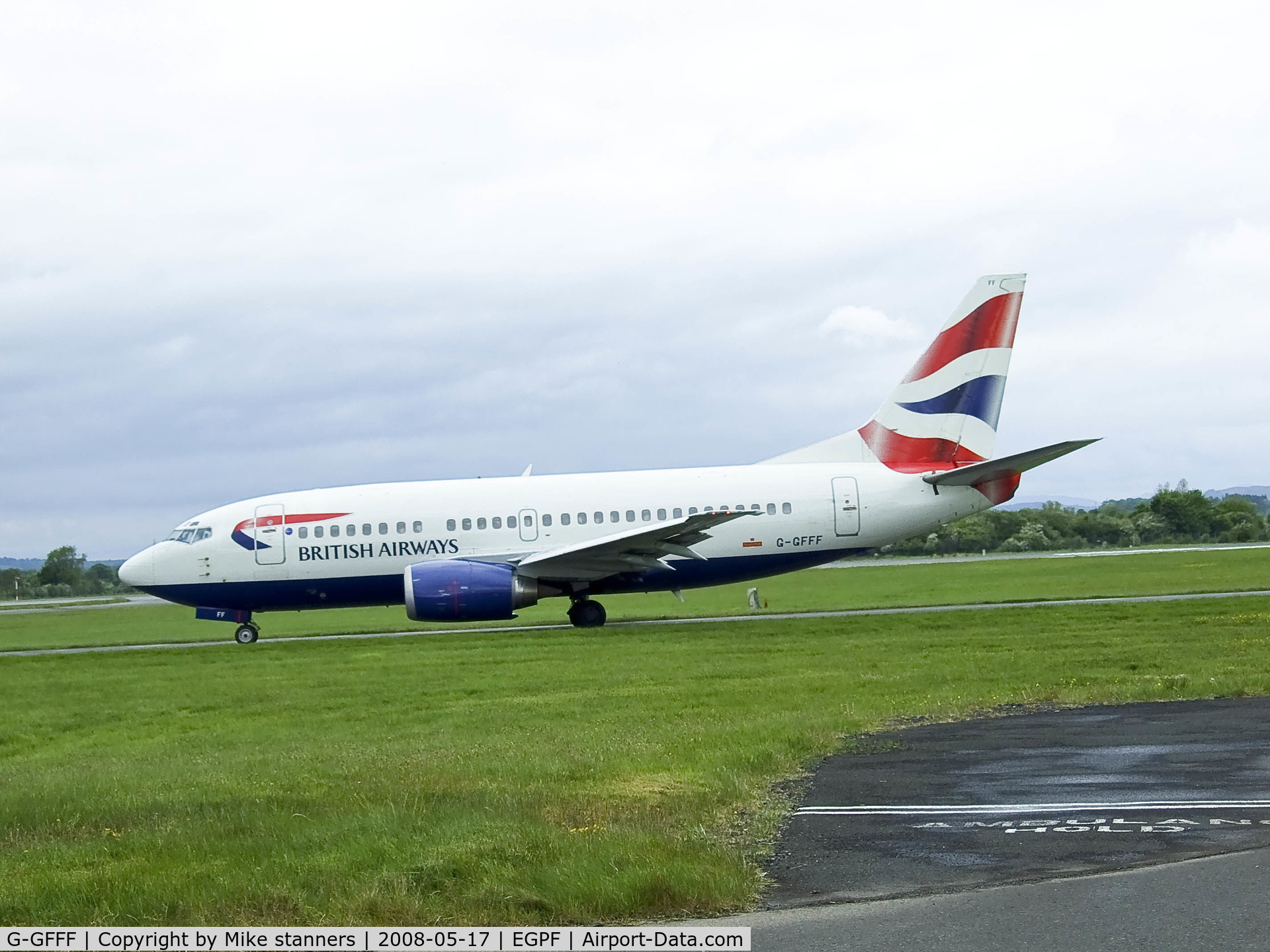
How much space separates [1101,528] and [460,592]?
78.6 m

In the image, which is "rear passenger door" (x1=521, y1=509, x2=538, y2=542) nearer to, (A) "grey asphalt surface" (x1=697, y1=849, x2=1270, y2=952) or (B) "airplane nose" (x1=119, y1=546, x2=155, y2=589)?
(B) "airplane nose" (x1=119, y1=546, x2=155, y2=589)

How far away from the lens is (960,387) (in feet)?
101

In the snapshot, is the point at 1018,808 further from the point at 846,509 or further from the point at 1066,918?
the point at 846,509

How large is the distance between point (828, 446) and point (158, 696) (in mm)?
16475

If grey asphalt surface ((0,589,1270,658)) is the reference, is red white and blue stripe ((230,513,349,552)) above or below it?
above

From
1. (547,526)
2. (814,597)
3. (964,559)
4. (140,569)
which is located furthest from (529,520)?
(964,559)

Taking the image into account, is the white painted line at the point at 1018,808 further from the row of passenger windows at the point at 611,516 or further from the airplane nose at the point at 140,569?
the airplane nose at the point at 140,569

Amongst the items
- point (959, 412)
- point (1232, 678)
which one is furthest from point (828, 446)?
point (1232, 678)

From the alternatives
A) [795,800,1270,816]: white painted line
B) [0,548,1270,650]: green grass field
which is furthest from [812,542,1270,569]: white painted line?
[795,800,1270,816]: white painted line

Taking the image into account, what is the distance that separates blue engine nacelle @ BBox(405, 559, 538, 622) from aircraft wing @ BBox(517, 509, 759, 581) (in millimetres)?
600

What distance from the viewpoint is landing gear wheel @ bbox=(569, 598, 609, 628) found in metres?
30.5

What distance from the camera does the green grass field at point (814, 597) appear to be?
36062 millimetres

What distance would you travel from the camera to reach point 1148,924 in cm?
620

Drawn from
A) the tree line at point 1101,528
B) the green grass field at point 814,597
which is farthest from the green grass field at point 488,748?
the tree line at point 1101,528
